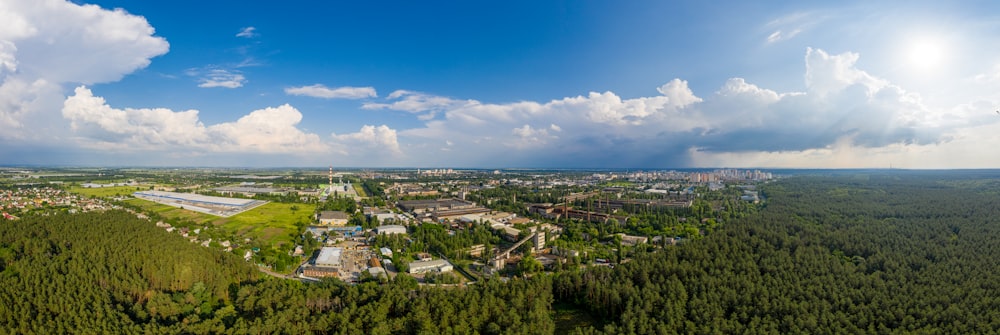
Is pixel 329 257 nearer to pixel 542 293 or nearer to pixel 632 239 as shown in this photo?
pixel 542 293

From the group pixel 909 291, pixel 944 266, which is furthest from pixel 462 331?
pixel 944 266

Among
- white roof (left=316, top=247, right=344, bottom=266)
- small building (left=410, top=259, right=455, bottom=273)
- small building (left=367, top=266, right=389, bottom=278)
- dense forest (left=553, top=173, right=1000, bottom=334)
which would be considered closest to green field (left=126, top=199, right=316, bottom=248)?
white roof (left=316, top=247, right=344, bottom=266)

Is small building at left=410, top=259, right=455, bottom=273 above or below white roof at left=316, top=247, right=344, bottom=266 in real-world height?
below

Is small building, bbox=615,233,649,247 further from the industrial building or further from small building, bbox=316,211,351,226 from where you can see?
the industrial building

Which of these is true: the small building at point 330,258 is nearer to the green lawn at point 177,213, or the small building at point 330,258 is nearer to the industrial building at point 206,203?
the green lawn at point 177,213

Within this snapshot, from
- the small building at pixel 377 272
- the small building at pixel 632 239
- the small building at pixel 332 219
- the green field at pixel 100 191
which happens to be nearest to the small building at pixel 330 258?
the small building at pixel 377 272

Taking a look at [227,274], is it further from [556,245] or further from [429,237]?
[556,245]
